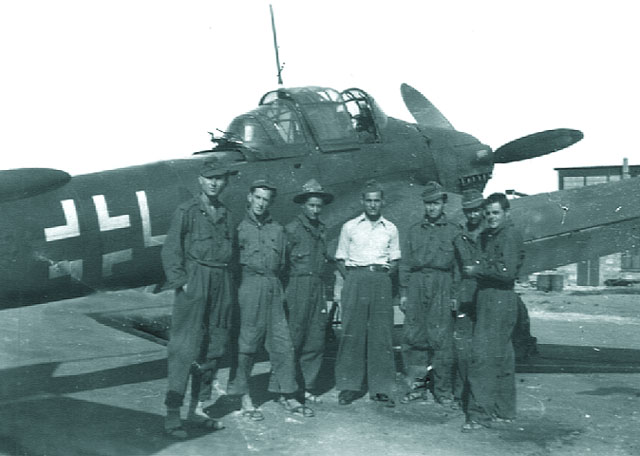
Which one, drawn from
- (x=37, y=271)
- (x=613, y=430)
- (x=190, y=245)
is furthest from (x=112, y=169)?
(x=613, y=430)

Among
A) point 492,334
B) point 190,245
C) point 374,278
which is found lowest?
point 492,334

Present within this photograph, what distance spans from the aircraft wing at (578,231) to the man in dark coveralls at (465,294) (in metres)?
1.65

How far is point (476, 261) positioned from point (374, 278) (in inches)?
37.2

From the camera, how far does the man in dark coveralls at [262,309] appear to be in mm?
5711

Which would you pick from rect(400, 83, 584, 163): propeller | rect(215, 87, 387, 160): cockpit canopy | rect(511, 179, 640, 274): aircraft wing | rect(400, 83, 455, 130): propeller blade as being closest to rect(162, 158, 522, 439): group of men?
rect(511, 179, 640, 274): aircraft wing

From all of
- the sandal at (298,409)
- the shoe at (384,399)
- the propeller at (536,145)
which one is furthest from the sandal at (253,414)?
the propeller at (536,145)

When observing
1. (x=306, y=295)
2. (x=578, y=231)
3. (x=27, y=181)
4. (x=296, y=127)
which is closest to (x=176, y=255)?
(x=27, y=181)

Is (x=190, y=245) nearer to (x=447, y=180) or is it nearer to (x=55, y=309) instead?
(x=447, y=180)

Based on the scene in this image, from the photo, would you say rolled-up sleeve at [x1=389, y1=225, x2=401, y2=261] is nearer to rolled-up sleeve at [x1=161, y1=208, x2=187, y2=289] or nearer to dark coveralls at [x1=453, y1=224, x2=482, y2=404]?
dark coveralls at [x1=453, y1=224, x2=482, y2=404]

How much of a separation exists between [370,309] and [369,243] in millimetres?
605

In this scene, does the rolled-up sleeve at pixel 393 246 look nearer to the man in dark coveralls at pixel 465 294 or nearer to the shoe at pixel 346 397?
the man in dark coveralls at pixel 465 294

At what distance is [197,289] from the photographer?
5.35 meters

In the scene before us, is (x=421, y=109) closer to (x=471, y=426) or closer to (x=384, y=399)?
(x=384, y=399)

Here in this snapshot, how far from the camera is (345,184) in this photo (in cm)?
834
